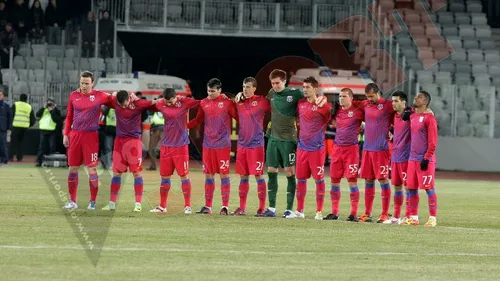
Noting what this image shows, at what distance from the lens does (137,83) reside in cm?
4275

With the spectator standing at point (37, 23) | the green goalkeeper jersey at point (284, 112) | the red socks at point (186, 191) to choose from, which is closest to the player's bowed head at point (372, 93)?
the green goalkeeper jersey at point (284, 112)

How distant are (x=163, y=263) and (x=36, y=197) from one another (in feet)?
33.6

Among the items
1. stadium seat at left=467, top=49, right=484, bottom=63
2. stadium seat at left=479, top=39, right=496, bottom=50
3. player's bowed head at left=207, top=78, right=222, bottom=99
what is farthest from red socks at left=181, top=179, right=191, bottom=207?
stadium seat at left=479, top=39, right=496, bottom=50

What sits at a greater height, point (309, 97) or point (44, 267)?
point (309, 97)

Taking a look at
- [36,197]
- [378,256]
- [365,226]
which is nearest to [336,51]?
[36,197]

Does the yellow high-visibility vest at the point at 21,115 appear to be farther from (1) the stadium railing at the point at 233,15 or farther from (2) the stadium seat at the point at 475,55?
(2) the stadium seat at the point at 475,55

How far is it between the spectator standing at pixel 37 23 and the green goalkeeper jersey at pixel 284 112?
29.3 m

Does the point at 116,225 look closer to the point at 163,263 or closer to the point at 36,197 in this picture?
the point at 163,263

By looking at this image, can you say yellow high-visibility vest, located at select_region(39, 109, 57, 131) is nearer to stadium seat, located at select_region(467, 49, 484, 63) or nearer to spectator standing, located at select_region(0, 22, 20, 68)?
spectator standing, located at select_region(0, 22, 20, 68)

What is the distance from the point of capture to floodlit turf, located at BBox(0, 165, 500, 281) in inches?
525

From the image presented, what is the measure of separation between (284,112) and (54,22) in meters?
31.2

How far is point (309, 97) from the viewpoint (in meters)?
20.8

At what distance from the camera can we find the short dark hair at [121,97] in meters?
20.7

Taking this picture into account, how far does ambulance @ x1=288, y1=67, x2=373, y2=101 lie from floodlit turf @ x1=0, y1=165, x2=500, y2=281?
1996 centimetres
